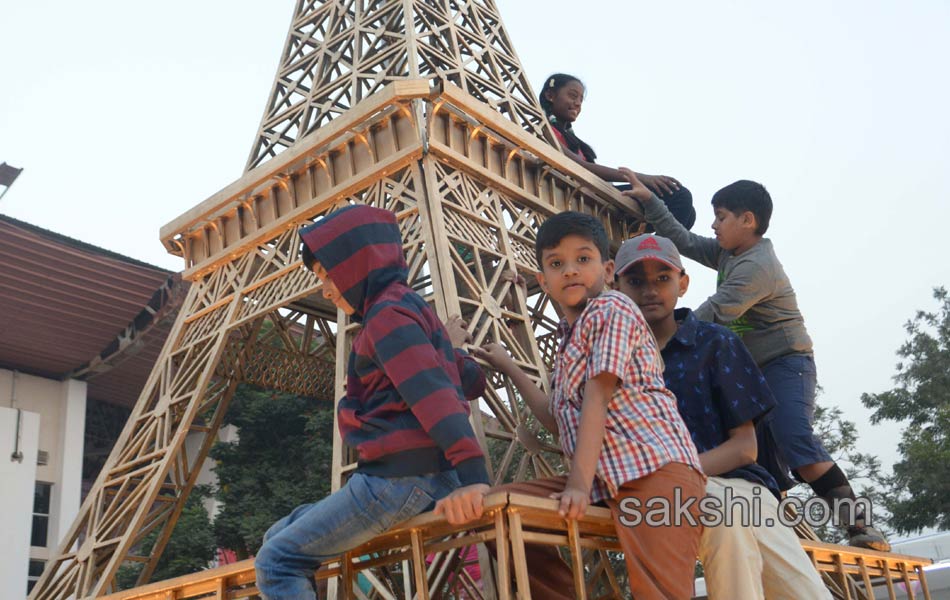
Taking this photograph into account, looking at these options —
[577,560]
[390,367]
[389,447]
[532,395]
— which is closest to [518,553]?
[577,560]

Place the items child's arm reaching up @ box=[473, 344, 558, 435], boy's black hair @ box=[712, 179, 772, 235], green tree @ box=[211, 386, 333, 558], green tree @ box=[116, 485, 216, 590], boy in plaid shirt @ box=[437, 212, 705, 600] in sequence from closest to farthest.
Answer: boy in plaid shirt @ box=[437, 212, 705, 600], child's arm reaching up @ box=[473, 344, 558, 435], boy's black hair @ box=[712, 179, 772, 235], green tree @ box=[116, 485, 216, 590], green tree @ box=[211, 386, 333, 558]

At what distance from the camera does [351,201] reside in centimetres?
677

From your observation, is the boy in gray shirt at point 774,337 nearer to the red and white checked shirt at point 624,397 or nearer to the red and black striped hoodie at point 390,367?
the red and white checked shirt at point 624,397

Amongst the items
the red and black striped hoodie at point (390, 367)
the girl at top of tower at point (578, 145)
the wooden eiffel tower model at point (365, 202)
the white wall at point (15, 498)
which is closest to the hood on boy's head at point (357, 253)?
the red and black striped hoodie at point (390, 367)

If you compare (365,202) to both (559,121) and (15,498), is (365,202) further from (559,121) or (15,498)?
(15,498)

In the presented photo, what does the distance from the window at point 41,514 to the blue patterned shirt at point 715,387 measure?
14162 mm

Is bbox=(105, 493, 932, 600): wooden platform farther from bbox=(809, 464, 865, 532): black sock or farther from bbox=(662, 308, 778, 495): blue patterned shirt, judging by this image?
bbox=(662, 308, 778, 495): blue patterned shirt

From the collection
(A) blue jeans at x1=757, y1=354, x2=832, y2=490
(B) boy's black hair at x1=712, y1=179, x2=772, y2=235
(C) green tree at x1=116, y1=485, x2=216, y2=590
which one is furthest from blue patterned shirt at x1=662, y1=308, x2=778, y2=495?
(C) green tree at x1=116, y1=485, x2=216, y2=590

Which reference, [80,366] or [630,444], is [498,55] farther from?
[80,366]

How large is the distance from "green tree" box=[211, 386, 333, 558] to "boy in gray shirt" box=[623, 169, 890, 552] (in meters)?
8.54

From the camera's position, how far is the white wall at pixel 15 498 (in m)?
13.6

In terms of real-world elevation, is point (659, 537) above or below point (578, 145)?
below

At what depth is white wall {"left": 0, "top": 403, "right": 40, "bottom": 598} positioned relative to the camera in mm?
13633

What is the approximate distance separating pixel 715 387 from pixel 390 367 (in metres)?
1.29
